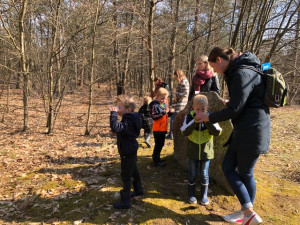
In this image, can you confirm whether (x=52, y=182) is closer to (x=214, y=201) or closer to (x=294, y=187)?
(x=214, y=201)

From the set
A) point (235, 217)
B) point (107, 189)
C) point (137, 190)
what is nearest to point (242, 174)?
point (235, 217)

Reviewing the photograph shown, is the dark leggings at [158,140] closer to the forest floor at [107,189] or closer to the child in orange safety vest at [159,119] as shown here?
the child in orange safety vest at [159,119]

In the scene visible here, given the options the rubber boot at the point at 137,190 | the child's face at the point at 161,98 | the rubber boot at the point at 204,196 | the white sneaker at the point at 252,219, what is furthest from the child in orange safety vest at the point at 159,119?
the white sneaker at the point at 252,219

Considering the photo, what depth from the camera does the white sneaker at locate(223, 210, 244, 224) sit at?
289 cm

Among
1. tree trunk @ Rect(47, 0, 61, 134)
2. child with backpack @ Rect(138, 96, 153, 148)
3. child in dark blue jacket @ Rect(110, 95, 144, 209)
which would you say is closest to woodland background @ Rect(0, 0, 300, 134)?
tree trunk @ Rect(47, 0, 61, 134)

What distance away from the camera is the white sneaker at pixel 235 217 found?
2.89m

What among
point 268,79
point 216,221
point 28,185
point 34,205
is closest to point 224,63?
point 268,79

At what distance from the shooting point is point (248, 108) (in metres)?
2.49

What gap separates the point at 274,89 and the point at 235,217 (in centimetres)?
175

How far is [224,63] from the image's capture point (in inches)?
100

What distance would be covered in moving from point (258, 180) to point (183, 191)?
1.58m

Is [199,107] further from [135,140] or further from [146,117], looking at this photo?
[146,117]

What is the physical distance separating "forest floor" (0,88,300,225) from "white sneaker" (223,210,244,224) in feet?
0.38

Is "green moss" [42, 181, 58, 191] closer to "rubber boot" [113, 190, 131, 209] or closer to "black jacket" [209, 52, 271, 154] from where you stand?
"rubber boot" [113, 190, 131, 209]
